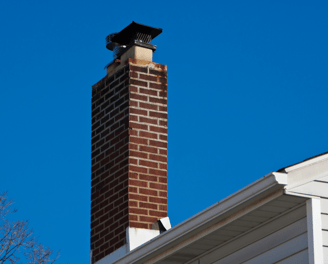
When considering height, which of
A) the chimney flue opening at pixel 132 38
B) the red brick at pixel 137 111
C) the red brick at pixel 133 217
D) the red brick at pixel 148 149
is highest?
the chimney flue opening at pixel 132 38

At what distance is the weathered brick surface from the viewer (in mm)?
8672

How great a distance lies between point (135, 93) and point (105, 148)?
0.88 meters

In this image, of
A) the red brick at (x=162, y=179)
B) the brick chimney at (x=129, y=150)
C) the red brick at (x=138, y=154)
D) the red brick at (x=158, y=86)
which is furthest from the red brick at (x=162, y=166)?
the red brick at (x=158, y=86)

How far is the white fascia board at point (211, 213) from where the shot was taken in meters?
5.33

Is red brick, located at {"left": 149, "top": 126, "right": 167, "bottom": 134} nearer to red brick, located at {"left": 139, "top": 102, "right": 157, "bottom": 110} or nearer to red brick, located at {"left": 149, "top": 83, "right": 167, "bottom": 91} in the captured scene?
red brick, located at {"left": 139, "top": 102, "right": 157, "bottom": 110}

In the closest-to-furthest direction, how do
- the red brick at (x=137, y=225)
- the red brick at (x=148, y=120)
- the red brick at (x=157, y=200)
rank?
the red brick at (x=137, y=225), the red brick at (x=157, y=200), the red brick at (x=148, y=120)

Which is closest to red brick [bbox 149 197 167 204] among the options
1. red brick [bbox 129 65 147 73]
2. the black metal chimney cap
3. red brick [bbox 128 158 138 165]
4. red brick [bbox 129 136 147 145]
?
red brick [bbox 128 158 138 165]

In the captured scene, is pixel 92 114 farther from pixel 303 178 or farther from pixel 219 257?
pixel 303 178

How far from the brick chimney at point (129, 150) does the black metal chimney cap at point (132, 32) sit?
0.05ft

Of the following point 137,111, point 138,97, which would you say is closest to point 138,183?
point 137,111

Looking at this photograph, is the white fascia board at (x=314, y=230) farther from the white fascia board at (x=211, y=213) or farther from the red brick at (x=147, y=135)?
the red brick at (x=147, y=135)

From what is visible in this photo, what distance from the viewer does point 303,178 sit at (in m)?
5.45

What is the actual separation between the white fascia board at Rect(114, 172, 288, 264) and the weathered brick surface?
53.5 inches

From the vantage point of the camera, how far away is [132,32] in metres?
9.95
